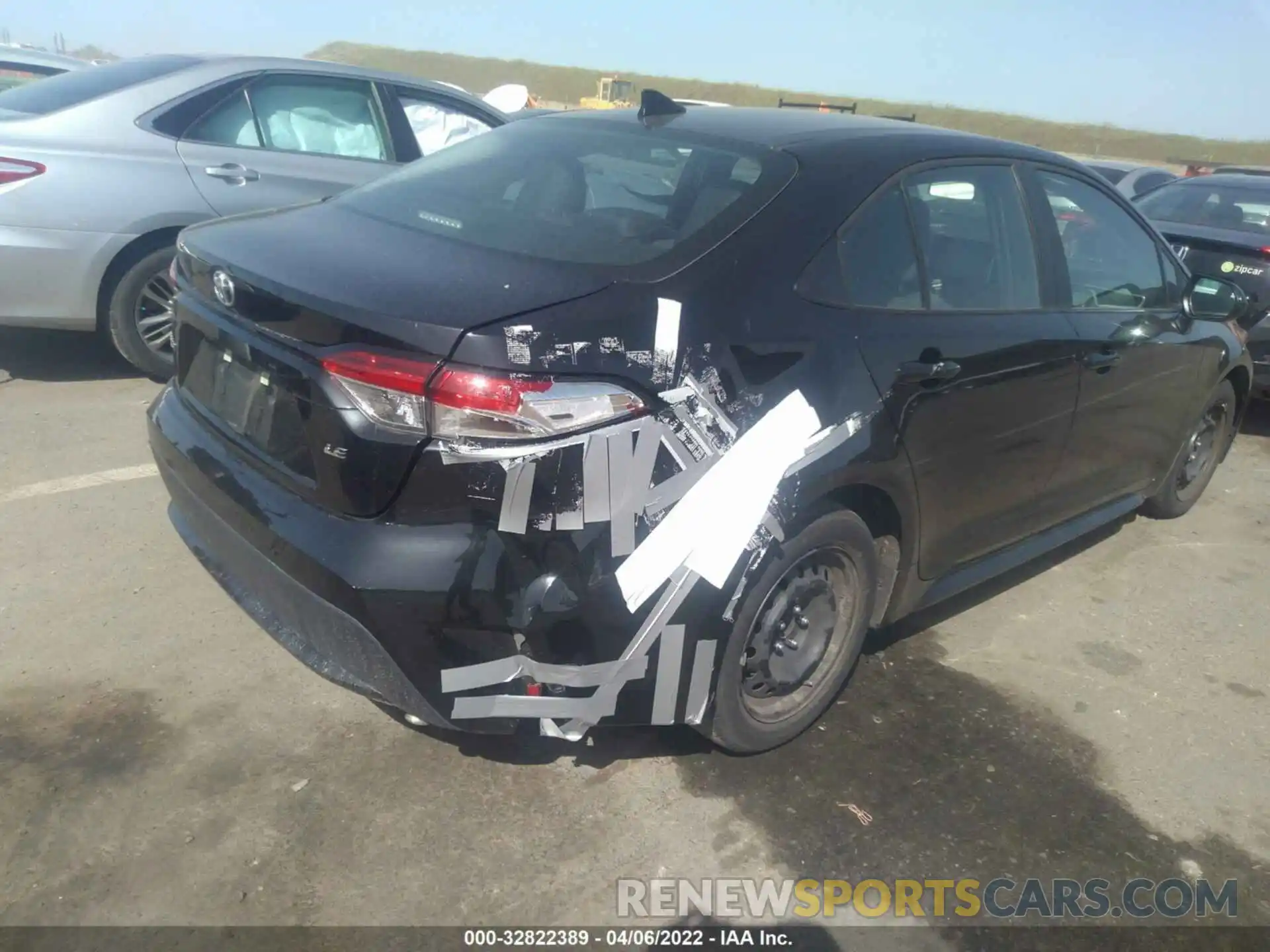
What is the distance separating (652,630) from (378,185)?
68.0 inches

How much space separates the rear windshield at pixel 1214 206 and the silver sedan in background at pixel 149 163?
5552mm

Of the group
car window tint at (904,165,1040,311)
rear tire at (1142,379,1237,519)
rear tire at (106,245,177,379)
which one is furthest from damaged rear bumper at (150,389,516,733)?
rear tire at (1142,379,1237,519)

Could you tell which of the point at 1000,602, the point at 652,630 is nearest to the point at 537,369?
the point at 652,630

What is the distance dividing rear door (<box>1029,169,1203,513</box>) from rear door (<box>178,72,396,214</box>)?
3384mm

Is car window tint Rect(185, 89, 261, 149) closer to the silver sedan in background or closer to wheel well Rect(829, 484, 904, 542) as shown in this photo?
the silver sedan in background

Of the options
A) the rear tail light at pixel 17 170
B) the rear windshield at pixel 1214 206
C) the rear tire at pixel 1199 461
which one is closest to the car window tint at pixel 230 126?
the rear tail light at pixel 17 170

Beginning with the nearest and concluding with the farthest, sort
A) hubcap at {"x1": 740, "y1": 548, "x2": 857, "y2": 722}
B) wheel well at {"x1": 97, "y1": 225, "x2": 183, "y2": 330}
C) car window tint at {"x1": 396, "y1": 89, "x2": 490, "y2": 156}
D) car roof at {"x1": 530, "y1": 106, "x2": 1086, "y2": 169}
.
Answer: hubcap at {"x1": 740, "y1": 548, "x2": 857, "y2": 722} → car roof at {"x1": 530, "y1": 106, "x2": 1086, "y2": 169} → wheel well at {"x1": 97, "y1": 225, "x2": 183, "y2": 330} → car window tint at {"x1": 396, "y1": 89, "x2": 490, "y2": 156}

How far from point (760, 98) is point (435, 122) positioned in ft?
251

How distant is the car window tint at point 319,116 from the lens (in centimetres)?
560

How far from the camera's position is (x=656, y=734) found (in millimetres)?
2969

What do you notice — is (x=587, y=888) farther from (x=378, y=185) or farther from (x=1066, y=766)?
(x=378, y=185)

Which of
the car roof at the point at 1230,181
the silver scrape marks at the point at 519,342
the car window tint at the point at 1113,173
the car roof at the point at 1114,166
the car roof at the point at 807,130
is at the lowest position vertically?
the car roof at the point at 1114,166

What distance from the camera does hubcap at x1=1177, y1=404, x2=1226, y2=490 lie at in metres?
4.91

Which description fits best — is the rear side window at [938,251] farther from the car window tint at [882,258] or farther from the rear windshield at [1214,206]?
the rear windshield at [1214,206]
